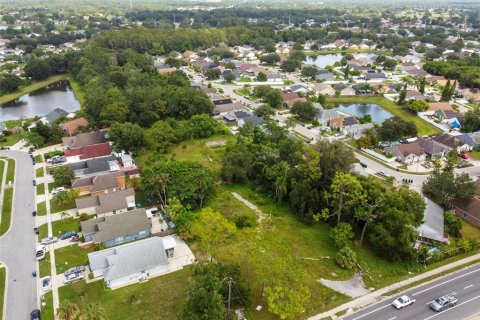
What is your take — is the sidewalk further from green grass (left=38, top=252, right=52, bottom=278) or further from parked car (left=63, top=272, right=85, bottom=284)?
green grass (left=38, top=252, right=52, bottom=278)

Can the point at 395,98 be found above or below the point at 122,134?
below

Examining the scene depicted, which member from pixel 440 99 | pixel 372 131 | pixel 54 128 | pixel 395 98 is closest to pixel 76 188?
pixel 54 128

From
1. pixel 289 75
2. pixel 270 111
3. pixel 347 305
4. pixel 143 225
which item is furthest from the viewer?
pixel 289 75

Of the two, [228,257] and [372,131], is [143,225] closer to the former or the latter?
[228,257]

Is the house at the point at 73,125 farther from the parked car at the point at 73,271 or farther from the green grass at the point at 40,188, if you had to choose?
the parked car at the point at 73,271

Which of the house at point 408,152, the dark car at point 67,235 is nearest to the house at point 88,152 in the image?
the dark car at point 67,235

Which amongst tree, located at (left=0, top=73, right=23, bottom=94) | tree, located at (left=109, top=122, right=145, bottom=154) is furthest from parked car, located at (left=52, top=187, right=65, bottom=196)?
tree, located at (left=0, top=73, right=23, bottom=94)

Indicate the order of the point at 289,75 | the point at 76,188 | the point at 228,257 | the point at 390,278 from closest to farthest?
the point at 390,278 < the point at 228,257 < the point at 76,188 < the point at 289,75
